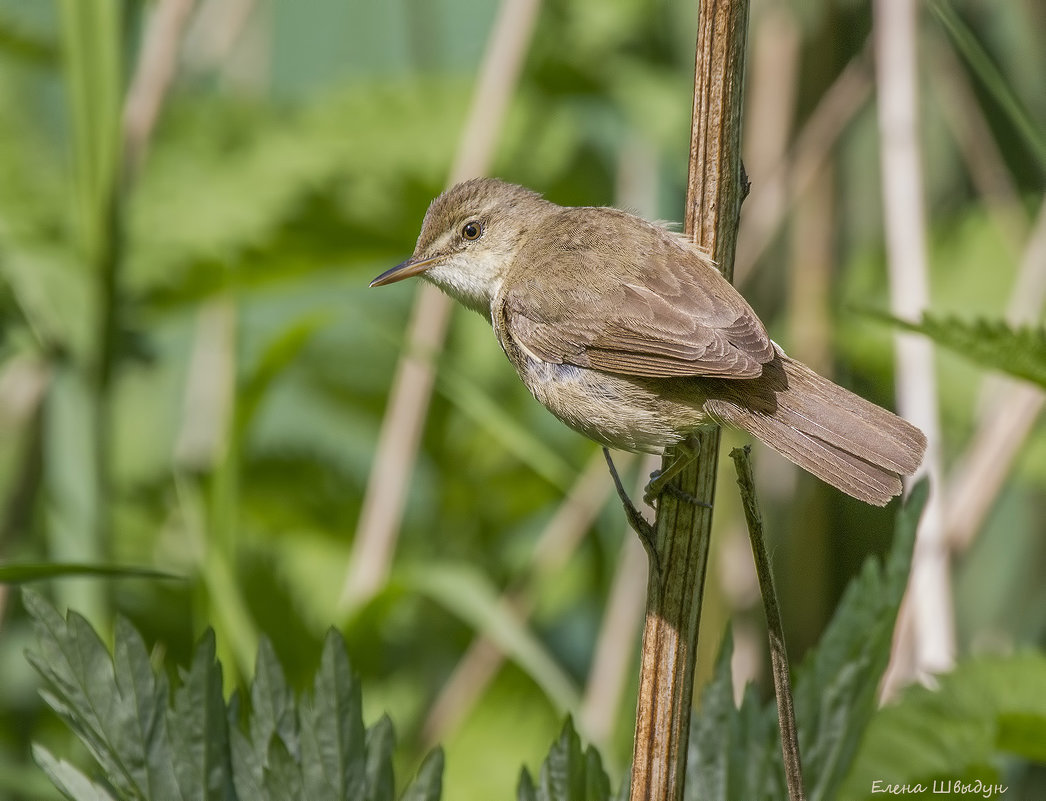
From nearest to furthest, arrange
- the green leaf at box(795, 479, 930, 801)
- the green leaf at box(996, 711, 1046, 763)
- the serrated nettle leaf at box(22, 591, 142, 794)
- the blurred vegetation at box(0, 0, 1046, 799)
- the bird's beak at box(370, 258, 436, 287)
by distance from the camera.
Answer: the serrated nettle leaf at box(22, 591, 142, 794) → the green leaf at box(795, 479, 930, 801) → the green leaf at box(996, 711, 1046, 763) → the bird's beak at box(370, 258, 436, 287) → the blurred vegetation at box(0, 0, 1046, 799)

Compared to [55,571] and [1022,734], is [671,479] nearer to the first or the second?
[1022,734]

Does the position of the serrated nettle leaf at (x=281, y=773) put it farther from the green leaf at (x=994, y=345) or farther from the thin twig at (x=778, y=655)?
the green leaf at (x=994, y=345)

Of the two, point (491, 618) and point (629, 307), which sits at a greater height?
point (629, 307)

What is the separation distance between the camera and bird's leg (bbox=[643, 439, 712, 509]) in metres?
1.30

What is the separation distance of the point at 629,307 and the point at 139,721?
0.84 meters

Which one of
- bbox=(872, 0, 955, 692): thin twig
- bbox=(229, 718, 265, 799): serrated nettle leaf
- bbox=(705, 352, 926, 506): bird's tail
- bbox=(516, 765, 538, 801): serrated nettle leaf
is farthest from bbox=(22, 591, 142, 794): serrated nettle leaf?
bbox=(872, 0, 955, 692): thin twig

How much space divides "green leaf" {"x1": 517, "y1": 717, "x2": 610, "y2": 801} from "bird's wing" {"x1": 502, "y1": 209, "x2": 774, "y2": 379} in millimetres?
501

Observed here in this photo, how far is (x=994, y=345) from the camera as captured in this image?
1251mm

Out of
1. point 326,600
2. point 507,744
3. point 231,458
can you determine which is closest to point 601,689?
point 507,744

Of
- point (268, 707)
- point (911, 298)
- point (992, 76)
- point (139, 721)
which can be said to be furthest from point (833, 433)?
point (911, 298)

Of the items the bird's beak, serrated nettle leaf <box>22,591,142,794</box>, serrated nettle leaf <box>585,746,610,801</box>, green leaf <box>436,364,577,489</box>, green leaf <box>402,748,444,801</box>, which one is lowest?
green leaf <box>436,364,577,489</box>

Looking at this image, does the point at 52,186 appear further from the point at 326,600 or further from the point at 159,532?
the point at 326,600

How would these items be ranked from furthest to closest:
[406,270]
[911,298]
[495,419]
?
[911,298] → [495,419] → [406,270]

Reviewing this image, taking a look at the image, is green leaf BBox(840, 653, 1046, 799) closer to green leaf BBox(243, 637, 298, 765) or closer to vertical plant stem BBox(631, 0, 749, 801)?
vertical plant stem BBox(631, 0, 749, 801)
